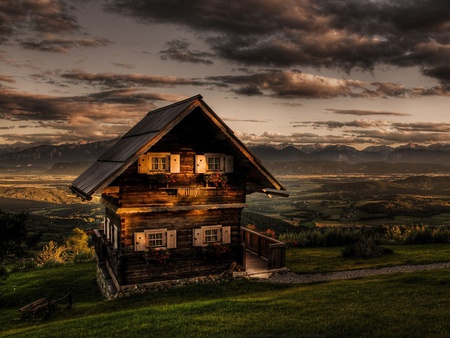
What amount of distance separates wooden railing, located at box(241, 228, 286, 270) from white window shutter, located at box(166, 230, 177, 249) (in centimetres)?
406

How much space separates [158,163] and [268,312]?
27.4 ft

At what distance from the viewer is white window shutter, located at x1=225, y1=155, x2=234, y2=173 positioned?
64.9 feet

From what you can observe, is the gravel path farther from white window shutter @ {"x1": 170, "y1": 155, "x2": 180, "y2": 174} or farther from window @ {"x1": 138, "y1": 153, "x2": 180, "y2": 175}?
window @ {"x1": 138, "y1": 153, "x2": 180, "y2": 175}

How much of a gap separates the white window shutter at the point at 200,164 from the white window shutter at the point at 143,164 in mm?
2341

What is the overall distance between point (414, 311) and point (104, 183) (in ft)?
39.8

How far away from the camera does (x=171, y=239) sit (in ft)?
61.4

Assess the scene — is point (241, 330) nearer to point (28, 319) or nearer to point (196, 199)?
point (196, 199)

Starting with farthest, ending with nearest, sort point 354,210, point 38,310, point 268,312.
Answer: point 354,210 → point 38,310 → point 268,312

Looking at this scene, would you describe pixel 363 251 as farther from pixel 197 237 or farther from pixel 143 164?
pixel 143 164

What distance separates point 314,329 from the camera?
11445mm

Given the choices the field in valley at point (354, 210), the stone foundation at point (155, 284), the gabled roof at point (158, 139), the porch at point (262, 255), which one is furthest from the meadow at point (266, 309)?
the gabled roof at point (158, 139)

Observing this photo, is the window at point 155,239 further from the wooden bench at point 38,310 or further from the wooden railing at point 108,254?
the wooden bench at point 38,310

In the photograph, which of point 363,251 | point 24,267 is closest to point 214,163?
point 363,251

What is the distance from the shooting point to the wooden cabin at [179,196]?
17.8m
